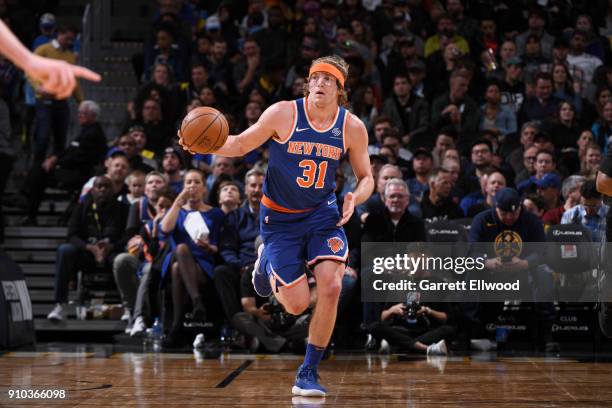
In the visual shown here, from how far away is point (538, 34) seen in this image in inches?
623

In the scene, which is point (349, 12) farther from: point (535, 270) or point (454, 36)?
point (535, 270)

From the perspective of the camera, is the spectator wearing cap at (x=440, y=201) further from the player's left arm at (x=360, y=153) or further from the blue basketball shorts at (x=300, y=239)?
the blue basketball shorts at (x=300, y=239)

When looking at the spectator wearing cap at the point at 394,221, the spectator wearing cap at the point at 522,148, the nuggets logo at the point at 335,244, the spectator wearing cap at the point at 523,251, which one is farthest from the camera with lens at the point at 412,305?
the nuggets logo at the point at 335,244

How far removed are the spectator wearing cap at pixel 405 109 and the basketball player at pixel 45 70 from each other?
1023 centimetres

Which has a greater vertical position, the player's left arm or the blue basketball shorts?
the player's left arm

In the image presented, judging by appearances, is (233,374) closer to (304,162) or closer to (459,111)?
(304,162)

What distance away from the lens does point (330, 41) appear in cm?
1593

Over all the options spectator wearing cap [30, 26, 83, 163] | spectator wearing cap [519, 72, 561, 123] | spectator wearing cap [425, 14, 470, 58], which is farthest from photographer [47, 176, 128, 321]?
spectator wearing cap [425, 14, 470, 58]

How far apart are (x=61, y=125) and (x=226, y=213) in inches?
180

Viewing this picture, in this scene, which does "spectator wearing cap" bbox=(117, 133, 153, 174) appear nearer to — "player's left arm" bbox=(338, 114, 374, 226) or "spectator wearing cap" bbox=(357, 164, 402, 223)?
"spectator wearing cap" bbox=(357, 164, 402, 223)

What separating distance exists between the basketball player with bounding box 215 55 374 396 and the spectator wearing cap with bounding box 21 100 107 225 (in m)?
7.04

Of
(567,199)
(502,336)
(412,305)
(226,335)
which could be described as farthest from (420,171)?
(226,335)

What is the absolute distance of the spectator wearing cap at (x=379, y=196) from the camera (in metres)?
10.7

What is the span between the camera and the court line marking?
293 inches
